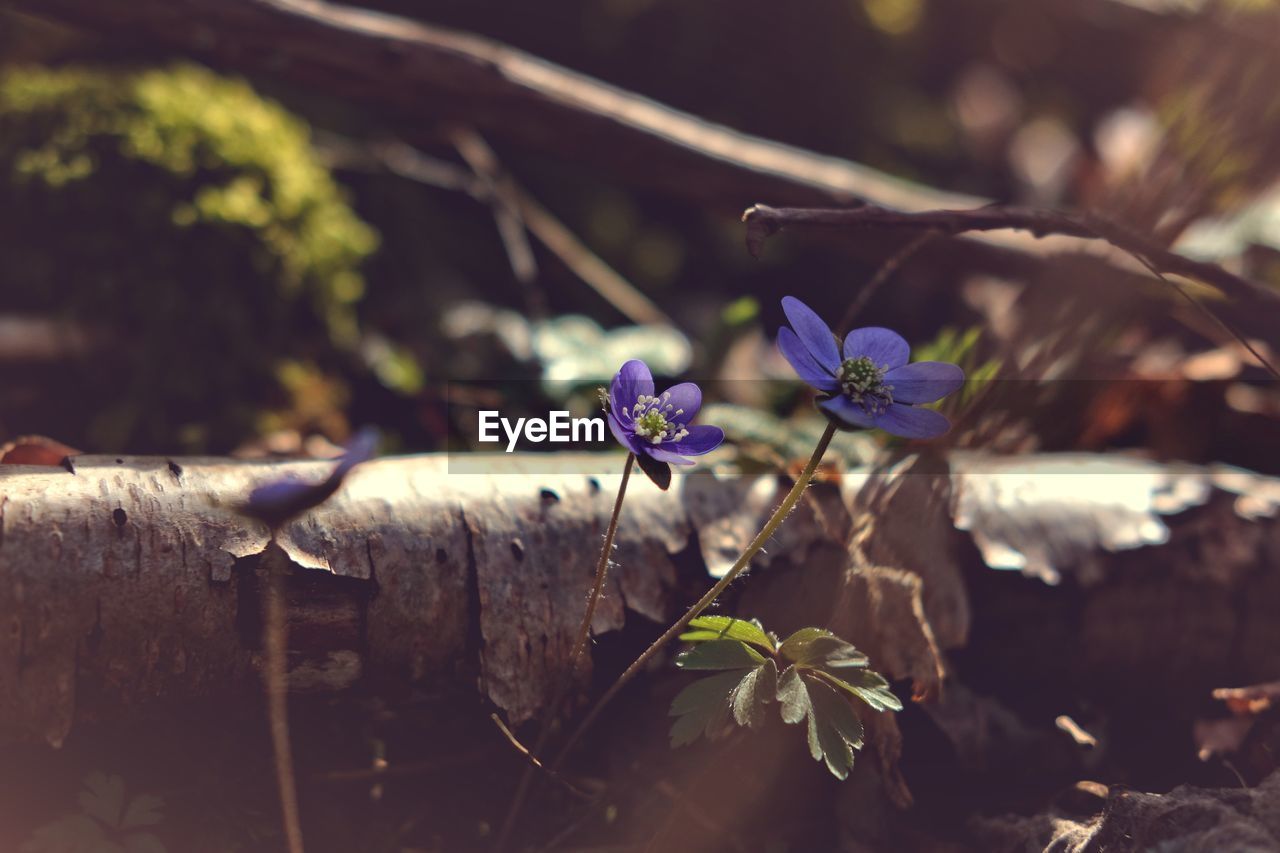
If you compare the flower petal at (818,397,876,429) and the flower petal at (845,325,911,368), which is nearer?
the flower petal at (818,397,876,429)

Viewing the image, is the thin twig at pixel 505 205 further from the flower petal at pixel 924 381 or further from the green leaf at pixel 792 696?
the green leaf at pixel 792 696

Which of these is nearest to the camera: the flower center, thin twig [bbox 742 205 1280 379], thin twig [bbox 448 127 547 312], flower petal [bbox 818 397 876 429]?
flower petal [bbox 818 397 876 429]

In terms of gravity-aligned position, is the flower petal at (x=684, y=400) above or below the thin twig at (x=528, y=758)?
above

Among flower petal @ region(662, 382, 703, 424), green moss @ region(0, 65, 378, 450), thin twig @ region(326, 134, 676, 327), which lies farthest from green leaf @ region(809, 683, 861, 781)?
thin twig @ region(326, 134, 676, 327)

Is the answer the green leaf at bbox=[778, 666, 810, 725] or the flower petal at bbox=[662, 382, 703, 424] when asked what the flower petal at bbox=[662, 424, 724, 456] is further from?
the green leaf at bbox=[778, 666, 810, 725]

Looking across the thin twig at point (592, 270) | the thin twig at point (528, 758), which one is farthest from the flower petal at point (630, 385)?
the thin twig at point (592, 270)

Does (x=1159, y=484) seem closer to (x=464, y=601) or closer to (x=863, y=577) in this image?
(x=863, y=577)

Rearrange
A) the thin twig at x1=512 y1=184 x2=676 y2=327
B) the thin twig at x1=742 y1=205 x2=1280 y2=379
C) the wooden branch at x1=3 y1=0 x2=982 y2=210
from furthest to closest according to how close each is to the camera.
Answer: the thin twig at x1=512 y1=184 x2=676 y2=327
the wooden branch at x1=3 y1=0 x2=982 y2=210
the thin twig at x1=742 y1=205 x2=1280 y2=379
